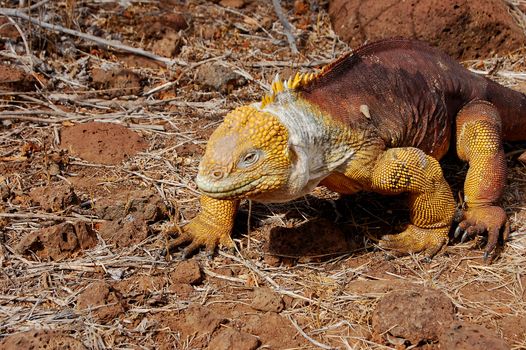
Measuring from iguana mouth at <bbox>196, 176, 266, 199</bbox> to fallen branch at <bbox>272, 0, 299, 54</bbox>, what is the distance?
3.90 meters

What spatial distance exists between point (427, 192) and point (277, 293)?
1.29 metres

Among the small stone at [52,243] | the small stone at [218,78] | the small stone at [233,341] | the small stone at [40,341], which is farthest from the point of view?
the small stone at [218,78]

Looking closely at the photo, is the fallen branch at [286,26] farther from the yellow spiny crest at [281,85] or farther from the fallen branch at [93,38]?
the yellow spiny crest at [281,85]

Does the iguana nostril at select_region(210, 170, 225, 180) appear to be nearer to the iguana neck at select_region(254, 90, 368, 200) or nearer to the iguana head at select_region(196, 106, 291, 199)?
the iguana head at select_region(196, 106, 291, 199)

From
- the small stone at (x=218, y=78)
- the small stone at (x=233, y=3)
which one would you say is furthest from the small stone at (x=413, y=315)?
the small stone at (x=233, y=3)

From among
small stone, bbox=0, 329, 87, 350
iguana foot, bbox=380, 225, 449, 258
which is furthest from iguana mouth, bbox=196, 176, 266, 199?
iguana foot, bbox=380, 225, 449, 258

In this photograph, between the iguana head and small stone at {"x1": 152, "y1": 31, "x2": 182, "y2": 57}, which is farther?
small stone at {"x1": 152, "y1": 31, "x2": 182, "y2": 57}

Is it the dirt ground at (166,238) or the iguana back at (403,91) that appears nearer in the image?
the dirt ground at (166,238)

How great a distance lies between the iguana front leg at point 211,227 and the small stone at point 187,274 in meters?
0.29

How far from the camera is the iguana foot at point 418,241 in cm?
512

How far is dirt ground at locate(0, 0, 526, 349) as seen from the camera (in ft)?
13.9

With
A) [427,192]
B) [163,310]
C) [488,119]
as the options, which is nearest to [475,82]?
[488,119]

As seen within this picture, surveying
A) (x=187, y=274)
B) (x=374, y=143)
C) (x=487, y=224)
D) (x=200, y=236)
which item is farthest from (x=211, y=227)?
(x=487, y=224)

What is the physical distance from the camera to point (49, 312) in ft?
14.1
